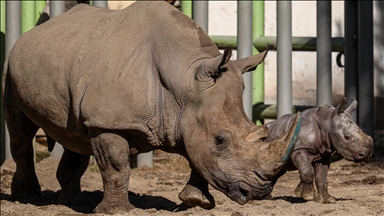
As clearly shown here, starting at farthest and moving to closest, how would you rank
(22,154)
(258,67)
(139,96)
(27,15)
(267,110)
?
(258,67), (267,110), (27,15), (22,154), (139,96)

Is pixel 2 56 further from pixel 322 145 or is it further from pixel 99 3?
pixel 322 145

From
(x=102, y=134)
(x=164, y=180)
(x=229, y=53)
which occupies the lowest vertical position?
(x=164, y=180)

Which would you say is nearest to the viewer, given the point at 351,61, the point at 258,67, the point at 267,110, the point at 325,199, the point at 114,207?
the point at 114,207

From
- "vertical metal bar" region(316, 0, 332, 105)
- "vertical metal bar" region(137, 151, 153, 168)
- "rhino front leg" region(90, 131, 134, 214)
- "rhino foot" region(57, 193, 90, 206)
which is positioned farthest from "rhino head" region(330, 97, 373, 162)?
"vertical metal bar" region(137, 151, 153, 168)

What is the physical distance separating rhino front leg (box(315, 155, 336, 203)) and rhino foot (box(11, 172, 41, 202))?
2863 millimetres

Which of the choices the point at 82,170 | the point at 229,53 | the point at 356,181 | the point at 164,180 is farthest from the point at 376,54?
the point at 229,53

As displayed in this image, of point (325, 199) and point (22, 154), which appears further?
point (22, 154)

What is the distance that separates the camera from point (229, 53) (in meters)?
6.61

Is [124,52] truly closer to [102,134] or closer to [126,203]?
[102,134]

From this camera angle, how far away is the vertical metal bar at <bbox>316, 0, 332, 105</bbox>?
36.9 feet

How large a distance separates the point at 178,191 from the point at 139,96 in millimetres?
2508

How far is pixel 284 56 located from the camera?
1123 cm

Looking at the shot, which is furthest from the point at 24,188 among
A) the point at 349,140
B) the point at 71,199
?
the point at 349,140

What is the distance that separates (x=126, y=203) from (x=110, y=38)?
1438 mm
